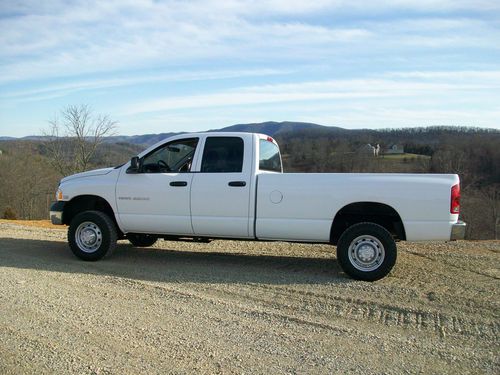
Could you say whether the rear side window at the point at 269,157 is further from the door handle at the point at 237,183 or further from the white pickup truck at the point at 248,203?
the door handle at the point at 237,183

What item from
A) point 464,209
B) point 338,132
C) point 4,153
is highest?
point 338,132

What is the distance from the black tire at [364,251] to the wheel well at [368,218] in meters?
0.25

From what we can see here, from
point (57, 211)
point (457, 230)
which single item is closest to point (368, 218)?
point (457, 230)

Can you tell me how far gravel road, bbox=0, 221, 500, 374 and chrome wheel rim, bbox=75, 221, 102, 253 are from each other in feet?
0.87

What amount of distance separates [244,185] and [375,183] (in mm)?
1773

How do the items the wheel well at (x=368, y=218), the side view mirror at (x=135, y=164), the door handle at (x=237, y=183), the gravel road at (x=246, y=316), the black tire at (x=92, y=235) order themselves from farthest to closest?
the black tire at (x=92, y=235) < the side view mirror at (x=135, y=164) < the door handle at (x=237, y=183) < the wheel well at (x=368, y=218) < the gravel road at (x=246, y=316)

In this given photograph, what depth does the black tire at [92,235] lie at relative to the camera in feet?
23.6

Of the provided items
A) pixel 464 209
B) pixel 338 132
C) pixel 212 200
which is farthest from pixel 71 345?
pixel 464 209

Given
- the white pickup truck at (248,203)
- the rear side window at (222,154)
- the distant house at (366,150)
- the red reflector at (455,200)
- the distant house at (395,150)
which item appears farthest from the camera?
the distant house at (395,150)

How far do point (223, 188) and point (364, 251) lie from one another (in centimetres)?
212

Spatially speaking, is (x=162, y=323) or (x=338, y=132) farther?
(x=338, y=132)

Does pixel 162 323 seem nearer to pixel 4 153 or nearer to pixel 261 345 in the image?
pixel 261 345

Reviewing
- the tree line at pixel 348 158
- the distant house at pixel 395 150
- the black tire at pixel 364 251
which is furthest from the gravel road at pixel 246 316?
the distant house at pixel 395 150

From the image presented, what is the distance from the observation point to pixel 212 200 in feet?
22.1
